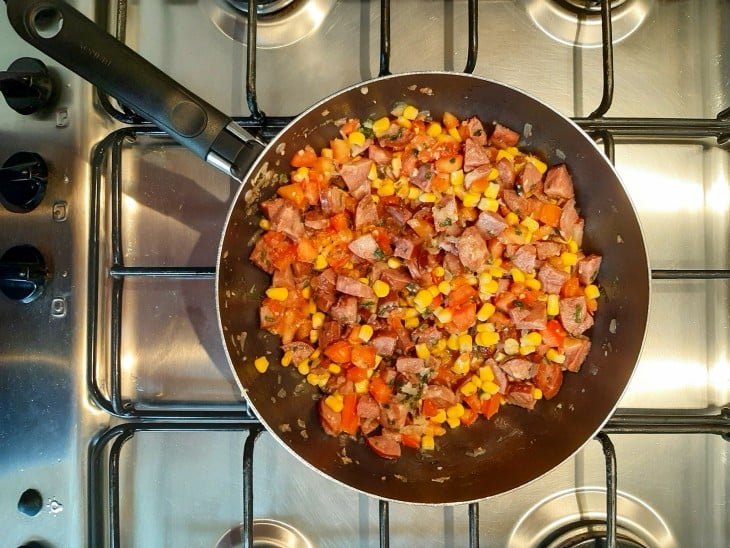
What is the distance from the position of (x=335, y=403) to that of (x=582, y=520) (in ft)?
1.93

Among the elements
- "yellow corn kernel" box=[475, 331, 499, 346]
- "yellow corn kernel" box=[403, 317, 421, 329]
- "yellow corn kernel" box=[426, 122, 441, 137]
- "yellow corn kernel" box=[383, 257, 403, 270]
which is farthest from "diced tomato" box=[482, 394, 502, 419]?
"yellow corn kernel" box=[426, 122, 441, 137]

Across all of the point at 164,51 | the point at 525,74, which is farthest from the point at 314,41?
the point at 525,74

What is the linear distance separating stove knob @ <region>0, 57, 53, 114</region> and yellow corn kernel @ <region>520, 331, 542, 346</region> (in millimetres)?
1102

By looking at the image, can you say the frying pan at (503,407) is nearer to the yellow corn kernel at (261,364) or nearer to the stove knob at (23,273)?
the yellow corn kernel at (261,364)

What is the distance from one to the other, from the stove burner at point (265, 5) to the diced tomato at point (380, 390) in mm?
813

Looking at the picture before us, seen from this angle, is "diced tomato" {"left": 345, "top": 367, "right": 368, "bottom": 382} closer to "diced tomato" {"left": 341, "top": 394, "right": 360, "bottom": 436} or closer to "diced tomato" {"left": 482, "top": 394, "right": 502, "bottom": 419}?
"diced tomato" {"left": 341, "top": 394, "right": 360, "bottom": 436}

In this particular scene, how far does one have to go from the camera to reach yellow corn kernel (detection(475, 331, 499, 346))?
3.89 feet

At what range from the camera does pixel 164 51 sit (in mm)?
1250

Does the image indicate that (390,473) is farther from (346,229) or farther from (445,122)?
(445,122)

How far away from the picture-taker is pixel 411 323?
1.20 m

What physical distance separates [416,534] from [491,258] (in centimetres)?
61

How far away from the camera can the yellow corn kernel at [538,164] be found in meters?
1.19

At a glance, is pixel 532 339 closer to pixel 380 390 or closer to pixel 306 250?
pixel 380 390

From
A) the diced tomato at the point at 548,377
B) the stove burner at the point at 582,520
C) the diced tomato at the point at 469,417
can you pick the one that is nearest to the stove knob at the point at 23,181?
the diced tomato at the point at 469,417
